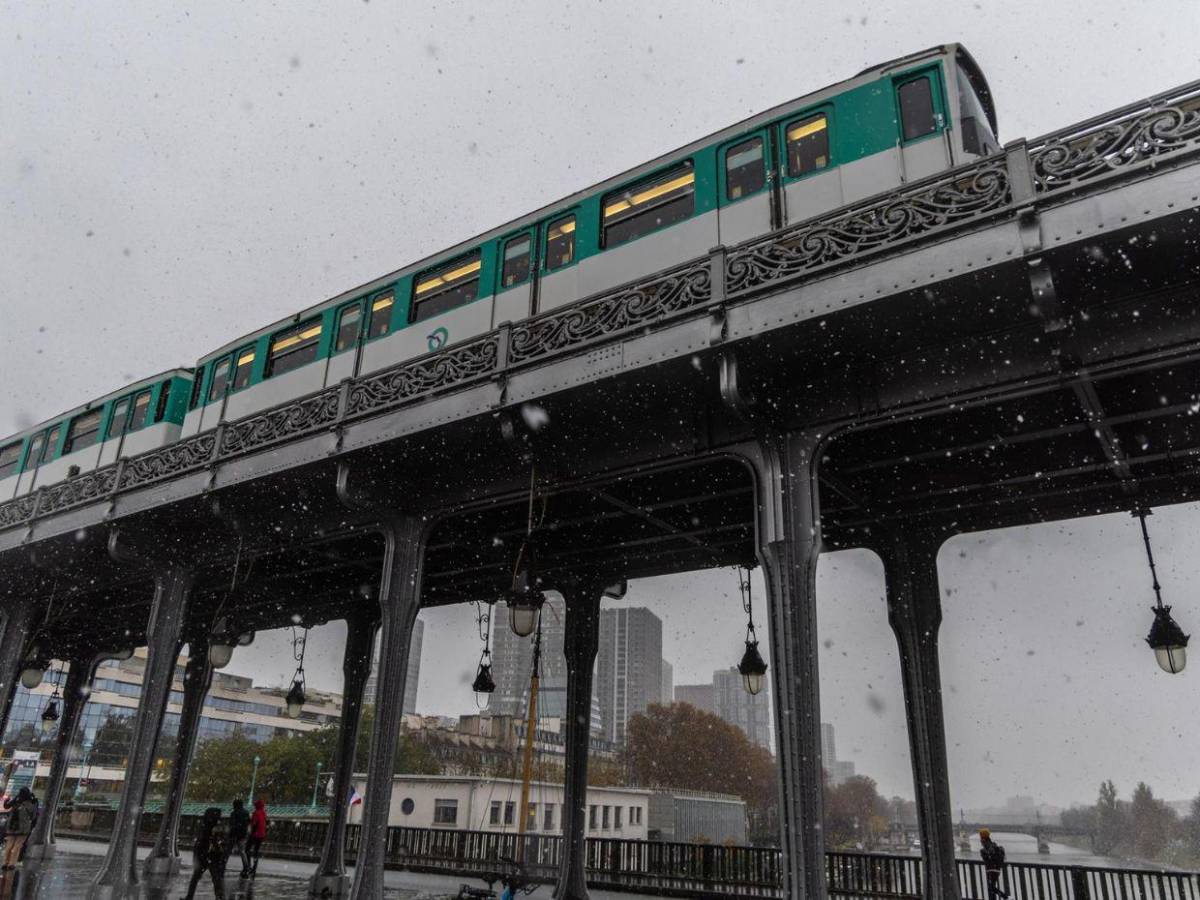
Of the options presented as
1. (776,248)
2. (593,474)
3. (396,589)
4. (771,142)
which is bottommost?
(396,589)

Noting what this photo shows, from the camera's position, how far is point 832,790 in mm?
141875

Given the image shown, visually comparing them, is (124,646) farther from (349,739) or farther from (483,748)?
(483,748)

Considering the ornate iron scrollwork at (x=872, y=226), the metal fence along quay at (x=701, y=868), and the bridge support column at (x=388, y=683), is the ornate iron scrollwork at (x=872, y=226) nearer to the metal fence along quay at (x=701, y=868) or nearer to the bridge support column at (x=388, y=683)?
the bridge support column at (x=388, y=683)

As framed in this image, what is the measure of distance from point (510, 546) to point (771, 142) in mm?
9680

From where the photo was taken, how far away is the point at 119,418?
2267 centimetres

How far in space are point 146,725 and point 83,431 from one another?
1124 centimetres

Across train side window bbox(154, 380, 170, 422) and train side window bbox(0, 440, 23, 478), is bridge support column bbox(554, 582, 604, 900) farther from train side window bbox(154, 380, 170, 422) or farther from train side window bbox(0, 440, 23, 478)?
train side window bbox(0, 440, 23, 478)

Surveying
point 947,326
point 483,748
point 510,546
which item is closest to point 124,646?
point 510,546

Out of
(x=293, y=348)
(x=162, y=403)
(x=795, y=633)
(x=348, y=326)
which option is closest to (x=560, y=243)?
(x=348, y=326)

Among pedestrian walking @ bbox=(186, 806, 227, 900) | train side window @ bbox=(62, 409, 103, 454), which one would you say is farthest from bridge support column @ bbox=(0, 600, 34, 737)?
pedestrian walking @ bbox=(186, 806, 227, 900)

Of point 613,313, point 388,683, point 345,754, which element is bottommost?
point 345,754

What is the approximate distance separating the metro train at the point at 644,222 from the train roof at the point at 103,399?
1.60 metres

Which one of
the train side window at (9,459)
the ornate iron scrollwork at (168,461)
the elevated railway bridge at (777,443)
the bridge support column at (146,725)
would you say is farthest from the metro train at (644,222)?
the train side window at (9,459)

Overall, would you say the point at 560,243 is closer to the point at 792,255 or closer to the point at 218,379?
the point at 792,255
